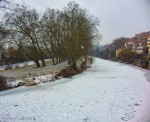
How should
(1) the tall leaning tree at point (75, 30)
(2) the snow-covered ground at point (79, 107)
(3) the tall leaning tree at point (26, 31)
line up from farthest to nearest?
(3) the tall leaning tree at point (26, 31) → (1) the tall leaning tree at point (75, 30) → (2) the snow-covered ground at point (79, 107)

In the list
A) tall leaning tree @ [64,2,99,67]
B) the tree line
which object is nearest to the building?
the tree line

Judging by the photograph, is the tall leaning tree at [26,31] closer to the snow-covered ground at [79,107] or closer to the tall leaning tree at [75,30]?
the tall leaning tree at [75,30]

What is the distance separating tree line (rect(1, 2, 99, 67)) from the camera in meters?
33.9

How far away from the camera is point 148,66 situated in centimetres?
3997

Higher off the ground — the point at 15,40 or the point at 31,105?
the point at 15,40

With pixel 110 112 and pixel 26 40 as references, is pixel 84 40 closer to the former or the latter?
pixel 26 40

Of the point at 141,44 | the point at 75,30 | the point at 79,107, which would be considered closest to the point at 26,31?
the point at 75,30

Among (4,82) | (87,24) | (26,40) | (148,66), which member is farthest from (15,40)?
(4,82)

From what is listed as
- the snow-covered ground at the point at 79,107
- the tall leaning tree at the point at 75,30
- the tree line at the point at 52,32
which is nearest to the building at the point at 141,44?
the tree line at the point at 52,32

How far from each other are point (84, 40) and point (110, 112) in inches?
1002

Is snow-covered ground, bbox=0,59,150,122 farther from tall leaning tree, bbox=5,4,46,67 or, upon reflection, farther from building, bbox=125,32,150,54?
building, bbox=125,32,150,54

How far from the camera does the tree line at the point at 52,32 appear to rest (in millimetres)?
33938

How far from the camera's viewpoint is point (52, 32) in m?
45.0

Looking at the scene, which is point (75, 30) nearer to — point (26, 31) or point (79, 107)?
point (26, 31)
